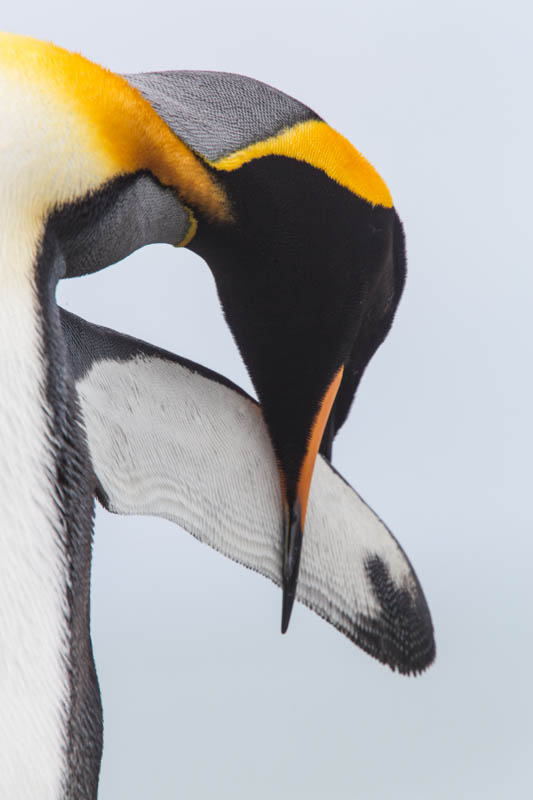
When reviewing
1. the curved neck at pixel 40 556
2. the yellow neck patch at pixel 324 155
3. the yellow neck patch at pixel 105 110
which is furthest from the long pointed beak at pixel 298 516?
the curved neck at pixel 40 556

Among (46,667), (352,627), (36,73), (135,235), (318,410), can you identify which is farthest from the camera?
(352,627)

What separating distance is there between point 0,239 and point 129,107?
174mm

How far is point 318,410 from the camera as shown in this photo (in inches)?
38.7

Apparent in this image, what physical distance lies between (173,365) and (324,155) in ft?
0.93

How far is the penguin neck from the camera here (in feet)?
1.58

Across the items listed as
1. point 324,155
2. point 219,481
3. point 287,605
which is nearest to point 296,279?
point 324,155

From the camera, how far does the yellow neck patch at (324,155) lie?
0.80 m

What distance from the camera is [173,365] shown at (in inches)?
40.7

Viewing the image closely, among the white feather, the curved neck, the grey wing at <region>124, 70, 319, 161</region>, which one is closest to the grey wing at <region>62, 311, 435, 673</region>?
the white feather

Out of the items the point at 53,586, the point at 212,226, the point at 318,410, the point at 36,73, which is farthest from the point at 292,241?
the point at 53,586

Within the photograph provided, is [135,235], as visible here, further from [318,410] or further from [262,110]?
[318,410]

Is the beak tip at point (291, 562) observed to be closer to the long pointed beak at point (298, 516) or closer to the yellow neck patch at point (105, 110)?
the long pointed beak at point (298, 516)

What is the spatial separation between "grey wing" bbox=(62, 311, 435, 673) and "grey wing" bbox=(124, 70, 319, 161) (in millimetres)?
246

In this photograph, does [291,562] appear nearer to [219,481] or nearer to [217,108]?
[219,481]
